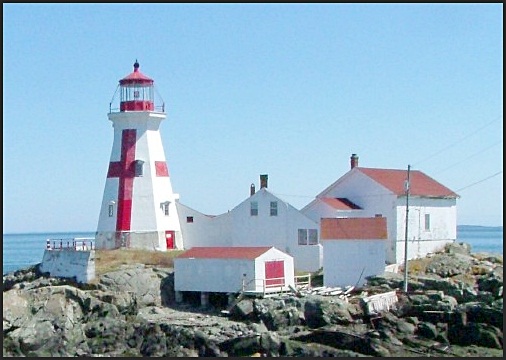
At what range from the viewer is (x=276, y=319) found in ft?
103

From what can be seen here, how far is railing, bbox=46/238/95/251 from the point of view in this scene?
3894cm

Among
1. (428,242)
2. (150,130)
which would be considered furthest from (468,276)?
(150,130)

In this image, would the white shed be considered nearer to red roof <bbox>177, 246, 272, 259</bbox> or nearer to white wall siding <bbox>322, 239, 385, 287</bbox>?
red roof <bbox>177, 246, 272, 259</bbox>

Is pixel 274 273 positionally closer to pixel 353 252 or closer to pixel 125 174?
pixel 353 252

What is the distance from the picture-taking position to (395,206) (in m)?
39.5

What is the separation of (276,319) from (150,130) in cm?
1306

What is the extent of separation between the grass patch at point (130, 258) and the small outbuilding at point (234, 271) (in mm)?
2166

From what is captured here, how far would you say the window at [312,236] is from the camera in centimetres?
3903

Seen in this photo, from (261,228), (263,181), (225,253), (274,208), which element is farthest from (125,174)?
(225,253)

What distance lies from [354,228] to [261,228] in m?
5.22

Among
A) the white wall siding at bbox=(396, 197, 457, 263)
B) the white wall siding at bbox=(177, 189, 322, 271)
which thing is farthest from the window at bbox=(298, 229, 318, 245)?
the white wall siding at bbox=(396, 197, 457, 263)

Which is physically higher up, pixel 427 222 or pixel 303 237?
pixel 427 222

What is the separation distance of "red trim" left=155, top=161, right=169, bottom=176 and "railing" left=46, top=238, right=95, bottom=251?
395 cm

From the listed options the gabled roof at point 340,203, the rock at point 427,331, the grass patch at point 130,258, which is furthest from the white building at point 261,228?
the rock at point 427,331
